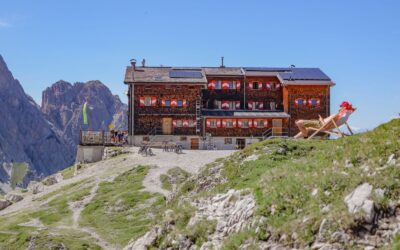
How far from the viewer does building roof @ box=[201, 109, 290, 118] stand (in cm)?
8350

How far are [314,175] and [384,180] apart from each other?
359 cm

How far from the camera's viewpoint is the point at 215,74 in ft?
295

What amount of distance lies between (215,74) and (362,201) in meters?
73.2

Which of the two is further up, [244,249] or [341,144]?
[341,144]

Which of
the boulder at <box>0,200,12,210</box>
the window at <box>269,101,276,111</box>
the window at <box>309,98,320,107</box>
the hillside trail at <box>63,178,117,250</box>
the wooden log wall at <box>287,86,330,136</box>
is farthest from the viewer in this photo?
the window at <box>269,101,276,111</box>

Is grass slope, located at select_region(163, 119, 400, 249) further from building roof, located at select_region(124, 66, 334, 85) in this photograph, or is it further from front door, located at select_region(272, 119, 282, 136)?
building roof, located at select_region(124, 66, 334, 85)

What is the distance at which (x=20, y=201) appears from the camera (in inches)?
2431

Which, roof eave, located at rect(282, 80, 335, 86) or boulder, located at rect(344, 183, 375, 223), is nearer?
boulder, located at rect(344, 183, 375, 223)

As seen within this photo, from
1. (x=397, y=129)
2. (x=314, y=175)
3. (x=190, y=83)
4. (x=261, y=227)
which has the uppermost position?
(x=190, y=83)

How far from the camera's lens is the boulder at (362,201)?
55.3 ft

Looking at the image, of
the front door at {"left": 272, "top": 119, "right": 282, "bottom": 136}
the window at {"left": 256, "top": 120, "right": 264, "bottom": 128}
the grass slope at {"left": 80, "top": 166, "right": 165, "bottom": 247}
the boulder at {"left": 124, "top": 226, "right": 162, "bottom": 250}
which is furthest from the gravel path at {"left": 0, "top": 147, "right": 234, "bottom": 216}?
the boulder at {"left": 124, "top": 226, "right": 162, "bottom": 250}

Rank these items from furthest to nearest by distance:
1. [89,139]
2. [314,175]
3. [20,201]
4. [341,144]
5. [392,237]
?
1. [89,139]
2. [20,201]
3. [341,144]
4. [314,175]
5. [392,237]

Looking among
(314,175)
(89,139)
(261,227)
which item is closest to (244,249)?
(261,227)

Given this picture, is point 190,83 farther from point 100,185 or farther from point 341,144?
point 341,144
